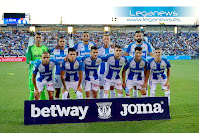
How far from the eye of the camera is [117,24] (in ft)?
140

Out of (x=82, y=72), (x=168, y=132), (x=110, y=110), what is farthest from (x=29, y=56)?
(x=168, y=132)

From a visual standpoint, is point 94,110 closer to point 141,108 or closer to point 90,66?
point 141,108

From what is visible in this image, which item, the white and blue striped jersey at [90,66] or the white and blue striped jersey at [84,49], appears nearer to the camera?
the white and blue striped jersey at [90,66]

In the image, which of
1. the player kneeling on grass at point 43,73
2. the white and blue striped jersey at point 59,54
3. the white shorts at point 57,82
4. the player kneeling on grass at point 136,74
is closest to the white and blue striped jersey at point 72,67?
the player kneeling on grass at point 43,73

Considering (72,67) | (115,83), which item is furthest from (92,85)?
(72,67)

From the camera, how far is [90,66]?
19.9 ft

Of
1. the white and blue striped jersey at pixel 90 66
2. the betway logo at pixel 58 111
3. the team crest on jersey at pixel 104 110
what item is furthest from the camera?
the white and blue striped jersey at pixel 90 66

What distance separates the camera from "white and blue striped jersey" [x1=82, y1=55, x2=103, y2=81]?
6012mm

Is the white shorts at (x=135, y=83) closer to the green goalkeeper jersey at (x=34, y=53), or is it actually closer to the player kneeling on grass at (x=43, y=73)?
the player kneeling on grass at (x=43, y=73)

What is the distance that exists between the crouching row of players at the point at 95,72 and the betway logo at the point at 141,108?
0.92m

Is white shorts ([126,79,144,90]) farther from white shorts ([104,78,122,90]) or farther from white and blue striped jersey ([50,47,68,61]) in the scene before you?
white and blue striped jersey ([50,47,68,61])

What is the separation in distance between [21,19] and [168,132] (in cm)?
4051

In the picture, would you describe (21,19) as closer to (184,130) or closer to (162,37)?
(162,37)

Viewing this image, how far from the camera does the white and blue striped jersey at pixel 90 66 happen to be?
19.7 feet
